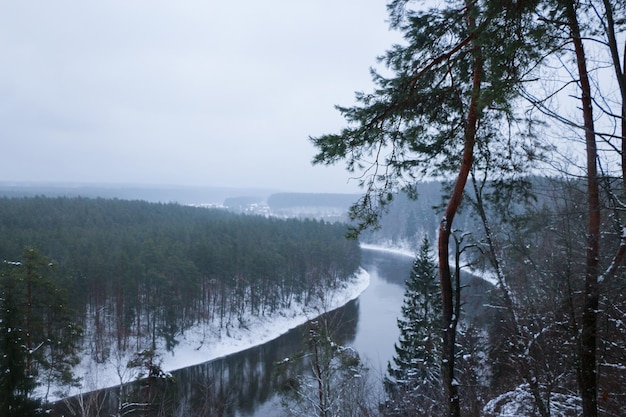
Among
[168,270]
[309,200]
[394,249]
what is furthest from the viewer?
[309,200]

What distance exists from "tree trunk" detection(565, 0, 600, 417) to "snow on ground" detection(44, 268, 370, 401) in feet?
56.2

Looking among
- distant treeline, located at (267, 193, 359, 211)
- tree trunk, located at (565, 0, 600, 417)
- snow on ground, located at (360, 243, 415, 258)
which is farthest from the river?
distant treeline, located at (267, 193, 359, 211)

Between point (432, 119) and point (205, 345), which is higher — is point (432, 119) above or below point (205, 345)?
above

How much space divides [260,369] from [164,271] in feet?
35.7

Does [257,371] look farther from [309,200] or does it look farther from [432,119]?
[309,200]

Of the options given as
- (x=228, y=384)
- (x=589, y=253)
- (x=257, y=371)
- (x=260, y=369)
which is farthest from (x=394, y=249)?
(x=589, y=253)

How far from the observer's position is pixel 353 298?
37.8 meters

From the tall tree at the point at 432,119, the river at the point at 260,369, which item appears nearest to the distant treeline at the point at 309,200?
the river at the point at 260,369

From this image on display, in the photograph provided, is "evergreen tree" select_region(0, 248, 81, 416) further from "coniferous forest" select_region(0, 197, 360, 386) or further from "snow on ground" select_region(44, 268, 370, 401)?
"snow on ground" select_region(44, 268, 370, 401)

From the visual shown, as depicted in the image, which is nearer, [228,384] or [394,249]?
[228,384]

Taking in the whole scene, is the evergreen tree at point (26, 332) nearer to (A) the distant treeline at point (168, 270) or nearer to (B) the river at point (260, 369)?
(B) the river at point (260, 369)

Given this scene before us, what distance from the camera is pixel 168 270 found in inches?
1126

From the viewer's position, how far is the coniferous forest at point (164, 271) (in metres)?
26.7

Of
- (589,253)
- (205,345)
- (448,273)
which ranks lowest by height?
(205,345)
